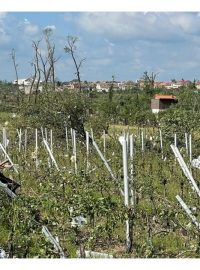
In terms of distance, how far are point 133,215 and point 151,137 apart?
9.22m

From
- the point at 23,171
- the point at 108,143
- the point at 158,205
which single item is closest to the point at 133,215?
the point at 158,205

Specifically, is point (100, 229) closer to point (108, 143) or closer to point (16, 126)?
point (108, 143)

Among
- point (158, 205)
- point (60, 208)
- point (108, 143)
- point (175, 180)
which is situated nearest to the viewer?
point (60, 208)

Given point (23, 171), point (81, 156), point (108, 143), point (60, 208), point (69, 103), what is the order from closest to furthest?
point (60, 208)
point (23, 171)
point (81, 156)
point (108, 143)
point (69, 103)

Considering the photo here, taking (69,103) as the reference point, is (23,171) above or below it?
below

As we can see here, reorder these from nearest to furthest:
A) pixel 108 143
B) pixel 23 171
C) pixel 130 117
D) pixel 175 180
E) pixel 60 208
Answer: pixel 60 208 < pixel 175 180 < pixel 23 171 < pixel 108 143 < pixel 130 117

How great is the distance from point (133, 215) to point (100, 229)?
0.47m

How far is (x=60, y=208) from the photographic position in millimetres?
4215

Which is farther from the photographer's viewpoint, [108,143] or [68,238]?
[108,143]

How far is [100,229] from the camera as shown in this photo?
431 centimetres

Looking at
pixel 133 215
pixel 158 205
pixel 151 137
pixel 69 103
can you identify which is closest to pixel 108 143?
pixel 151 137

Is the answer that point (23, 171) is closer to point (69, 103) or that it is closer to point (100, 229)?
point (100, 229)
